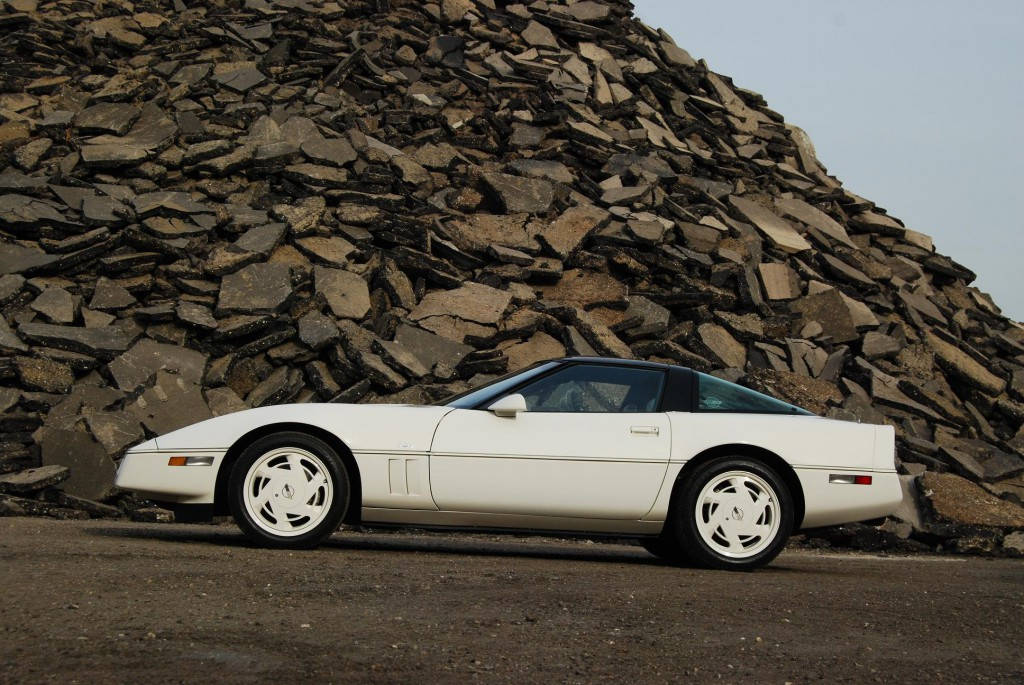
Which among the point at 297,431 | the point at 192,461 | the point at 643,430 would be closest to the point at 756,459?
the point at 643,430

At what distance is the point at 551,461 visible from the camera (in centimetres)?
694

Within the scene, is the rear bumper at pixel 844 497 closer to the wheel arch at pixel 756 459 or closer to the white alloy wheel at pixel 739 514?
the wheel arch at pixel 756 459

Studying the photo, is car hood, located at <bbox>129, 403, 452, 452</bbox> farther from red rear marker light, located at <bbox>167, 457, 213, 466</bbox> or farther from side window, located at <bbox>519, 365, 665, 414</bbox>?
side window, located at <bbox>519, 365, 665, 414</bbox>

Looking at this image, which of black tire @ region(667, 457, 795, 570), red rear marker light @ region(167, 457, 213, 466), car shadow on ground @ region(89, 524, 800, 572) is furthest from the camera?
car shadow on ground @ region(89, 524, 800, 572)

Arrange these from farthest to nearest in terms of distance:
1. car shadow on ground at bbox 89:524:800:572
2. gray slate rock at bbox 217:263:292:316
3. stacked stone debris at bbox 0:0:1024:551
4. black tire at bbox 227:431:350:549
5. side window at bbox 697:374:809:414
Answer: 1. gray slate rock at bbox 217:263:292:316
2. stacked stone debris at bbox 0:0:1024:551
3. car shadow on ground at bbox 89:524:800:572
4. side window at bbox 697:374:809:414
5. black tire at bbox 227:431:350:549

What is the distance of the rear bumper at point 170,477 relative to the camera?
687cm

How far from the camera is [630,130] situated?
69.9ft

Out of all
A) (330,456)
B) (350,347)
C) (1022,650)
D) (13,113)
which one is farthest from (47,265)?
(1022,650)

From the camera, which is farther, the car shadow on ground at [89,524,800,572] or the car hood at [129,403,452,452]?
the car shadow on ground at [89,524,800,572]

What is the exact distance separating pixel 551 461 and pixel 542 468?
2.6 inches

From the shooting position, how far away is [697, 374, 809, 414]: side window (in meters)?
7.32

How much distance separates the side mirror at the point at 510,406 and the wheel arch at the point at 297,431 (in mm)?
862

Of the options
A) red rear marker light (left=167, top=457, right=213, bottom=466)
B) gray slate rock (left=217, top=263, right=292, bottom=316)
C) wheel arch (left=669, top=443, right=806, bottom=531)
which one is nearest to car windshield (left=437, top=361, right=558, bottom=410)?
wheel arch (left=669, top=443, right=806, bottom=531)

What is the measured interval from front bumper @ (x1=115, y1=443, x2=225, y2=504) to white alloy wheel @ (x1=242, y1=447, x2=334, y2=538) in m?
0.24
